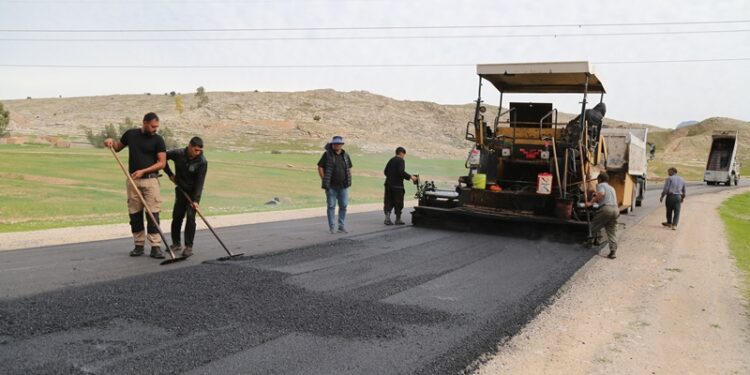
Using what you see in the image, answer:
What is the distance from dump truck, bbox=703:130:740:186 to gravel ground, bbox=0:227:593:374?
40.5 m

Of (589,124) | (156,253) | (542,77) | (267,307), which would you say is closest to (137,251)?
(156,253)

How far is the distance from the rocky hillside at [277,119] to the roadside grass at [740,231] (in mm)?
38660

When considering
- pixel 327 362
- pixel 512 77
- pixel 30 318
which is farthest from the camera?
pixel 512 77

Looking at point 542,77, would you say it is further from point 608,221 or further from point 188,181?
point 188,181

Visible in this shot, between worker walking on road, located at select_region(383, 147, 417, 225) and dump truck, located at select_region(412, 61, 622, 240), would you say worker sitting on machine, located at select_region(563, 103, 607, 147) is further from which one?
worker walking on road, located at select_region(383, 147, 417, 225)

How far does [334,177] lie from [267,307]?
569 cm

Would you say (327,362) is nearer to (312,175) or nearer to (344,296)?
(344,296)

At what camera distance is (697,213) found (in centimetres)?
1972

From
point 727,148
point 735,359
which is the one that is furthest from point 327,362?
point 727,148

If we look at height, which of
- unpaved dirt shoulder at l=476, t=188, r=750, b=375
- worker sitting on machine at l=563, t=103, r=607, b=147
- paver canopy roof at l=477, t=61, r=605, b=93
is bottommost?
unpaved dirt shoulder at l=476, t=188, r=750, b=375

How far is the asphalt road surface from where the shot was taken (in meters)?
4.13

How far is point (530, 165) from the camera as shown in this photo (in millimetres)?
11797

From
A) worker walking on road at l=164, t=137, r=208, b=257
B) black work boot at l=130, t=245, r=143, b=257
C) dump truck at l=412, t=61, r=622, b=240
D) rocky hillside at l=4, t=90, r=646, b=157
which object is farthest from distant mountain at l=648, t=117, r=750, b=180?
black work boot at l=130, t=245, r=143, b=257

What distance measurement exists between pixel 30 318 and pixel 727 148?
46.8 metres
